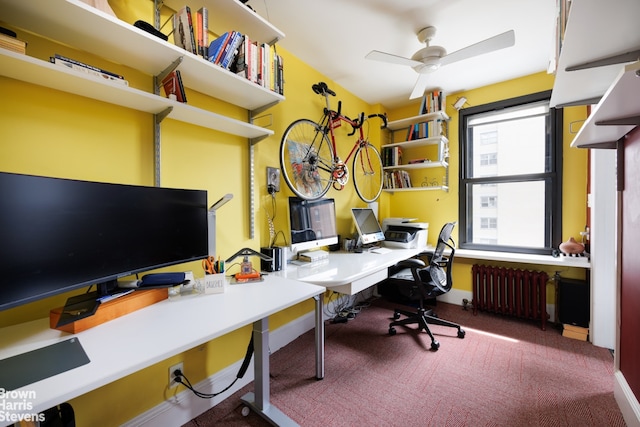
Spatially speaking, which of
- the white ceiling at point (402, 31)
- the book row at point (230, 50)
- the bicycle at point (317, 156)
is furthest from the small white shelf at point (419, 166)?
the book row at point (230, 50)

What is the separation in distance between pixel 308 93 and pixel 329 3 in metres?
0.84

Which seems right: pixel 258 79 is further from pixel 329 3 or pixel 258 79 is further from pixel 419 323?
pixel 419 323

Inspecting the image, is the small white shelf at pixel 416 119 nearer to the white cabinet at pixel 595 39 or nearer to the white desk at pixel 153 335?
the white cabinet at pixel 595 39

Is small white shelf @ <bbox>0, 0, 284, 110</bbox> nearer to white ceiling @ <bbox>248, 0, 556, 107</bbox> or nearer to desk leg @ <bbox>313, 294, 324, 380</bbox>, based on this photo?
white ceiling @ <bbox>248, 0, 556, 107</bbox>

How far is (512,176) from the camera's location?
2900mm

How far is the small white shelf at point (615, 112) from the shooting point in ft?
2.47

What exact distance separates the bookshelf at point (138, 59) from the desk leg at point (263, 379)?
1.02m

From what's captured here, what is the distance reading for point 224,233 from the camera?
1727 mm

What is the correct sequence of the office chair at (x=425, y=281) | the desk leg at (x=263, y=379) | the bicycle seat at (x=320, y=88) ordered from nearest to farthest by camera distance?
the desk leg at (x=263, y=379)
the office chair at (x=425, y=281)
the bicycle seat at (x=320, y=88)

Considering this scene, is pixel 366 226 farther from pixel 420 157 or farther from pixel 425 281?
pixel 420 157

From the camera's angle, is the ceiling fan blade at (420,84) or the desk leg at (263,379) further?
the ceiling fan blade at (420,84)

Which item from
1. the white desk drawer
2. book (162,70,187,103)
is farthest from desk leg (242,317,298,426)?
book (162,70,187,103)

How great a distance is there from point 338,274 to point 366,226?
115 centimetres

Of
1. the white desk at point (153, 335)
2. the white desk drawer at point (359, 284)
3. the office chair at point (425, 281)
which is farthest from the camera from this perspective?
the office chair at point (425, 281)
